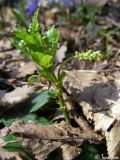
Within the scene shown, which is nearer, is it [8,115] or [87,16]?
[8,115]

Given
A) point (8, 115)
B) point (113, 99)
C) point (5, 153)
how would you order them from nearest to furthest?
point (5, 153) → point (113, 99) → point (8, 115)

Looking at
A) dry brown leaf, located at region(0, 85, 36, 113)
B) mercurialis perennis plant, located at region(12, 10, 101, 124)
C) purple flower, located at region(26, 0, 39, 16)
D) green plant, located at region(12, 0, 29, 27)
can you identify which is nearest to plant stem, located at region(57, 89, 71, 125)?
mercurialis perennis plant, located at region(12, 10, 101, 124)

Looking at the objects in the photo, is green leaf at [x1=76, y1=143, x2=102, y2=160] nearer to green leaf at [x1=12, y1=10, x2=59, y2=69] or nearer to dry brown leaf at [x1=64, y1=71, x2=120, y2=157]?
dry brown leaf at [x1=64, y1=71, x2=120, y2=157]

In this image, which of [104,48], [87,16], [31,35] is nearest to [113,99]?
[31,35]

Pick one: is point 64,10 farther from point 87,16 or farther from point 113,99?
point 113,99

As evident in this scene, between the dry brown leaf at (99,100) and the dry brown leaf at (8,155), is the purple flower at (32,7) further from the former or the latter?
the dry brown leaf at (8,155)

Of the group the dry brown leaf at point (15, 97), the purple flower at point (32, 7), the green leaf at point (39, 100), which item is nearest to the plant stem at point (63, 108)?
the green leaf at point (39, 100)

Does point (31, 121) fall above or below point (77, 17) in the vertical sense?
below
